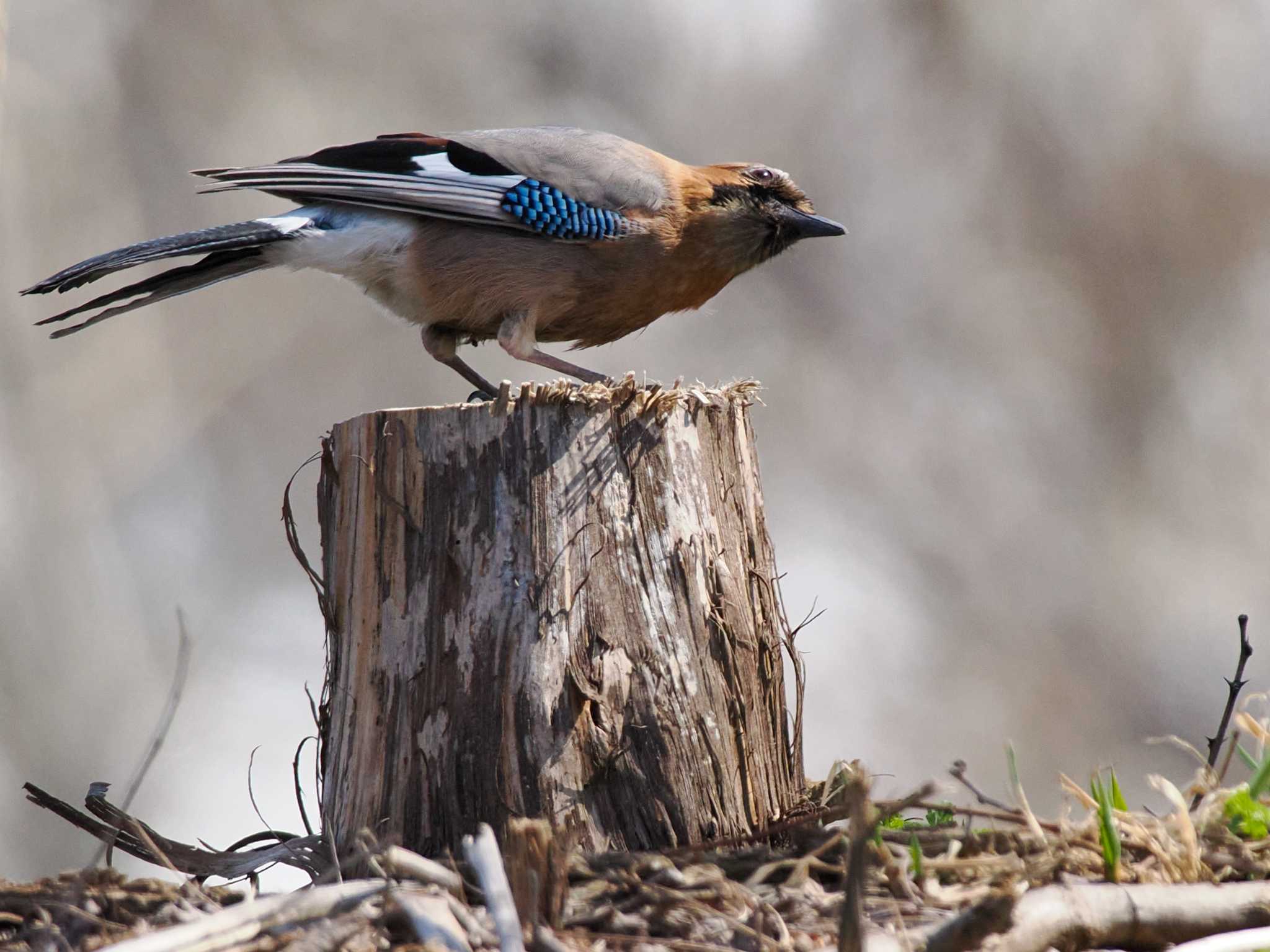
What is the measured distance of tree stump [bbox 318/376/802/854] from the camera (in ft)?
9.59

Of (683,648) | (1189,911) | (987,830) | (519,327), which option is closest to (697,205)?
(519,327)

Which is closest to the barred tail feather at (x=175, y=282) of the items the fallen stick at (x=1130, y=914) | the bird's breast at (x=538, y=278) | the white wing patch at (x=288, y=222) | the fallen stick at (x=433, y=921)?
the white wing patch at (x=288, y=222)

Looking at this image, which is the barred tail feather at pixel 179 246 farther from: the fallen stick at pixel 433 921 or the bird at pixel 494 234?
the fallen stick at pixel 433 921

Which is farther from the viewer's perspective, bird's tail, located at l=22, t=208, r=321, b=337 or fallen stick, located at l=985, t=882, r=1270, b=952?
bird's tail, located at l=22, t=208, r=321, b=337

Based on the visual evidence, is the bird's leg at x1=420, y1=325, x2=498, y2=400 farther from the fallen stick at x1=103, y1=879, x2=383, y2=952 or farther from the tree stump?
the fallen stick at x1=103, y1=879, x2=383, y2=952

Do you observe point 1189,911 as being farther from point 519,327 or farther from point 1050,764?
point 1050,764

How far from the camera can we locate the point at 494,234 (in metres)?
4.62

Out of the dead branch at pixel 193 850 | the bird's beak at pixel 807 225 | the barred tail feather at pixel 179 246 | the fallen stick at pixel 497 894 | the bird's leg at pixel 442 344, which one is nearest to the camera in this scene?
the fallen stick at pixel 497 894

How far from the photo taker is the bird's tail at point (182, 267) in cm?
392

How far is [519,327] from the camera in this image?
182 inches

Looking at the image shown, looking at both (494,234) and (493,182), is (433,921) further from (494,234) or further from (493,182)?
(493,182)

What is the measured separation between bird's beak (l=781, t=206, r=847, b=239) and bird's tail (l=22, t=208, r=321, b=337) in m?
1.82

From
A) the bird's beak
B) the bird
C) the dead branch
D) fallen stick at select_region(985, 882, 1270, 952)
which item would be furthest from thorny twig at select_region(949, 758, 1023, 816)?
the bird's beak

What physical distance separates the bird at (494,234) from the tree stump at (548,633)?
1.44 metres
